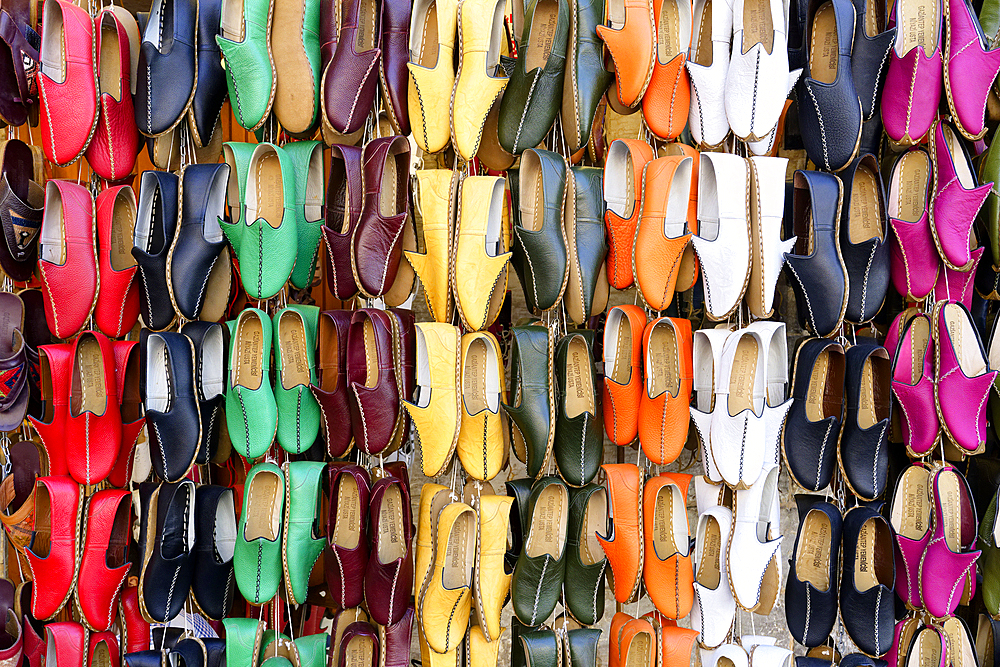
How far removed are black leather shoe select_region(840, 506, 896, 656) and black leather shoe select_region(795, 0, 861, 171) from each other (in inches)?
38.4

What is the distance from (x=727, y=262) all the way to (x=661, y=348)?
29 cm

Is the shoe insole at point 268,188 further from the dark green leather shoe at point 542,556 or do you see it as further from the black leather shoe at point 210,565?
the dark green leather shoe at point 542,556

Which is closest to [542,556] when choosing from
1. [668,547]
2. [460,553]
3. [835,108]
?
[460,553]

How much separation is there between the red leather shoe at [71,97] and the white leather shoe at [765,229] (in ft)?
5.93

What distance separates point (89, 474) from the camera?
76.7 inches

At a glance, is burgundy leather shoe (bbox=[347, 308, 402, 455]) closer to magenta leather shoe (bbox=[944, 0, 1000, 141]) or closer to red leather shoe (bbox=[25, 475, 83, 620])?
red leather shoe (bbox=[25, 475, 83, 620])

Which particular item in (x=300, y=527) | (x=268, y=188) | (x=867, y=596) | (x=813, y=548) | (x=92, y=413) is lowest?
(x=867, y=596)

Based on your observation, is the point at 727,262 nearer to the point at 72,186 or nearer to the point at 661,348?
the point at 661,348

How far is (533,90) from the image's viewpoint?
A: 1.99 m

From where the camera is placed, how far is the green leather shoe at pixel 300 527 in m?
1.92

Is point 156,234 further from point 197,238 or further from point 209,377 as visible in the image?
point 209,377

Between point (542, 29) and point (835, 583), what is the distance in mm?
1747

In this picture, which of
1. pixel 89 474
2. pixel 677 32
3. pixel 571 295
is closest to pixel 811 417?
pixel 571 295

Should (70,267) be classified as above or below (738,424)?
above
